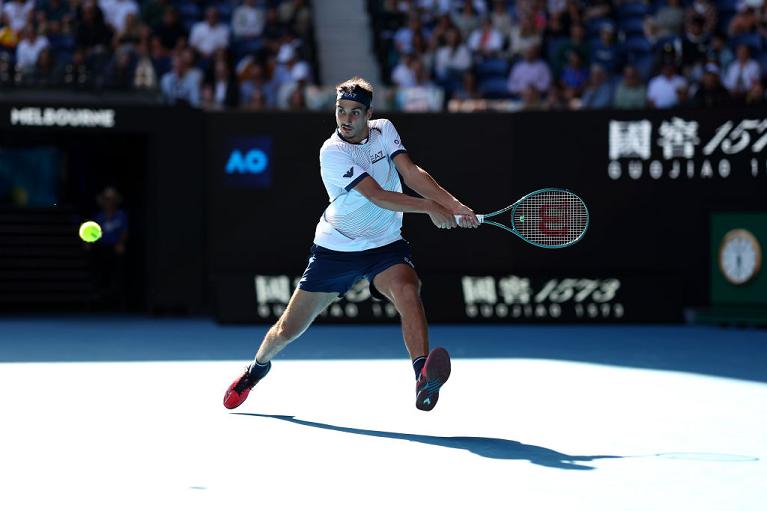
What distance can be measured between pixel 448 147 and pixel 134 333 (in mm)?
4526

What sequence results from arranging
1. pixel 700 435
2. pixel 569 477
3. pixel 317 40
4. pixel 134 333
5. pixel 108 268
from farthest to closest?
pixel 317 40, pixel 108 268, pixel 134 333, pixel 700 435, pixel 569 477

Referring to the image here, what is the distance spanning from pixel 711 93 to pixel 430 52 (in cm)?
416

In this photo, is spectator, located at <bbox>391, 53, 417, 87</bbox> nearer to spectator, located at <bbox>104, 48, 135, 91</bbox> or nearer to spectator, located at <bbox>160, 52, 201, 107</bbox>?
spectator, located at <bbox>160, 52, 201, 107</bbox>

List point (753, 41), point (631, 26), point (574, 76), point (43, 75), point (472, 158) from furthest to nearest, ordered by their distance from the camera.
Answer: point (631, 26), point (574, 76), point (753, 41), point (472, 158), point (43, 75)

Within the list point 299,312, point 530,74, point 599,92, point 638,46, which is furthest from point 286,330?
point 638,46

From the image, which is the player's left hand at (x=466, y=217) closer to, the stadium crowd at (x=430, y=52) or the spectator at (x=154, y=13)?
the stadium crowd at (x=430, y=52)

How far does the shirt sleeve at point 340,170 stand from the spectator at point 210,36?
35.4 feet

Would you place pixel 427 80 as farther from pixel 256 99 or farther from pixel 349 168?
pixel 349 168

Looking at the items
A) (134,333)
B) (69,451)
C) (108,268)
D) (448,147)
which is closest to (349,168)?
(69,451)

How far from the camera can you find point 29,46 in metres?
16.7

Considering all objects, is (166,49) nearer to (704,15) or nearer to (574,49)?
(574,49)

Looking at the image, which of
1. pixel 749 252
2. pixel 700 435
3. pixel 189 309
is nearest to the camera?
pixel 700 435

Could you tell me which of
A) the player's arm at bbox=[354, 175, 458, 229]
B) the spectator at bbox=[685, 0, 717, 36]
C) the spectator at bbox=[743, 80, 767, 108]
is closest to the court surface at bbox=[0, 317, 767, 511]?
the player's arm at bbox=[354, 175, 458, 229]

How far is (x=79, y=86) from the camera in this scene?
624 inches
